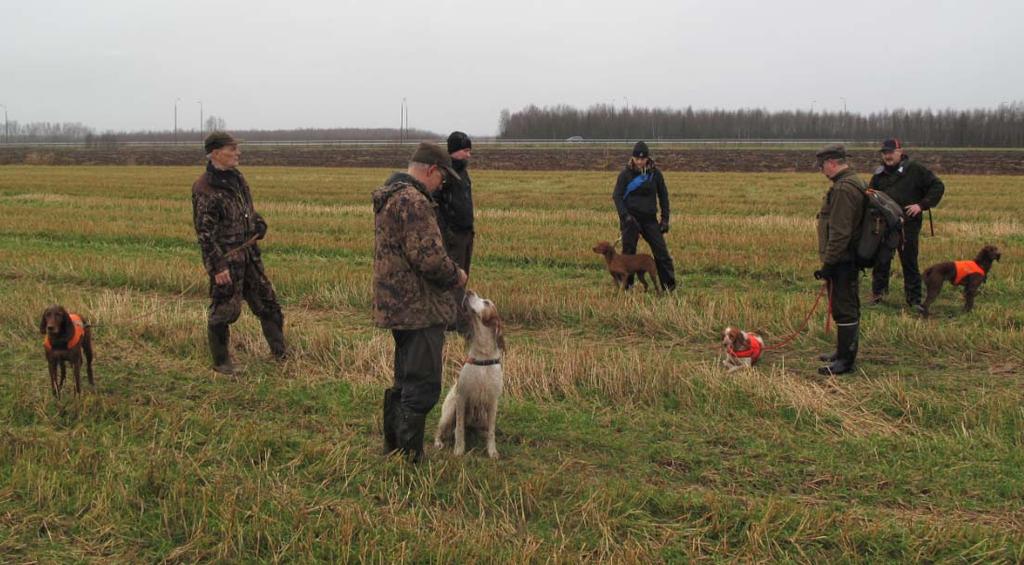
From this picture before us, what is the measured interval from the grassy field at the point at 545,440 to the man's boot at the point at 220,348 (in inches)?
6.4

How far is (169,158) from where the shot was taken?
2373 inches

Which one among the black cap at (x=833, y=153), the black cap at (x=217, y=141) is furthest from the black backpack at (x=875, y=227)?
the black cap at (x=217, y=141)

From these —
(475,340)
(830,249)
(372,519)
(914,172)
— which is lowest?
(372,519)

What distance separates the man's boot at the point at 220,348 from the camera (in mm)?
6863

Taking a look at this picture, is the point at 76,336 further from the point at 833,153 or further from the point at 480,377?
the point at 833,153

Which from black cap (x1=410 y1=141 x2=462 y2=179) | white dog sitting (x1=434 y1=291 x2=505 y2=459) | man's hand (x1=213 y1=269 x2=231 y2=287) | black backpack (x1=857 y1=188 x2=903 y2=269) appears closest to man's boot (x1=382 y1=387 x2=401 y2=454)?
white dog sitting (x1=434 y1=291 x2=505 y2=459)

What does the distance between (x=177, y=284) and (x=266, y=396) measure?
547cm

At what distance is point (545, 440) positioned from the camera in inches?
213

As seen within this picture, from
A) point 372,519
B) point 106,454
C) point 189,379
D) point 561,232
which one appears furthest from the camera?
point 561,232

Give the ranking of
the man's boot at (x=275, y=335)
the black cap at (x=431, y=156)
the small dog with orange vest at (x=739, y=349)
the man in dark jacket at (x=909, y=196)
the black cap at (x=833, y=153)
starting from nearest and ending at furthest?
the black cap at (x=431, y=156) < the black cap at (x=833, y=153) < the small dog with orange vest at (x=739, y=349) < the man's boot at (x=275, y=335) < the man in dark jacket at (x=909, y=196)

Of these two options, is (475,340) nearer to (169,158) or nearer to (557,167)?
(557,167)

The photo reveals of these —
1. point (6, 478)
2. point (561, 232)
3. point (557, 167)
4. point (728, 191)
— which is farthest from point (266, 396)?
point (557, 167)

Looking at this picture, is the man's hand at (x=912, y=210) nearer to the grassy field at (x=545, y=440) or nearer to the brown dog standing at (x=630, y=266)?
the grassy field at (x=545, y=440)

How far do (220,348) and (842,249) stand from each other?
528 cm
